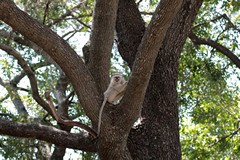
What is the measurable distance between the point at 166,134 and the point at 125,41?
1238 mm

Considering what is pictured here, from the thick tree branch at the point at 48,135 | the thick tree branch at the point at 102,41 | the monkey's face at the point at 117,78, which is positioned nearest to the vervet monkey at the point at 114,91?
the monkey's face at the point at 117,78

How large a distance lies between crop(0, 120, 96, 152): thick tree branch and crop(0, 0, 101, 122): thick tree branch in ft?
1.48

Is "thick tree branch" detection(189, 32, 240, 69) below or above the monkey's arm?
above

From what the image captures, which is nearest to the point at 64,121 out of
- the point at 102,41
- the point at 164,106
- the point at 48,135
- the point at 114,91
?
the point at 48,135

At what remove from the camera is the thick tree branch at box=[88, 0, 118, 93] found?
16.4 ft

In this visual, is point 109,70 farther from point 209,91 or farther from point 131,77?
point 209,91

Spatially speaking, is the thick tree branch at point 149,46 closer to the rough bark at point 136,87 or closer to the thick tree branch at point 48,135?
the rough bark at point 136,87

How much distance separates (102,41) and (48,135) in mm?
1081

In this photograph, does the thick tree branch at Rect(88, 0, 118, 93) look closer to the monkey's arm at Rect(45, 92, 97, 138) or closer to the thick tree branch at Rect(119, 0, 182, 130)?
the monkey's arm at Rect(45, 92, 97, 138)

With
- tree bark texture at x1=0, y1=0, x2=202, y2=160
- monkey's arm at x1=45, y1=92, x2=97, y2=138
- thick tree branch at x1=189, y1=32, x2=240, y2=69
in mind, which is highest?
thick tree branch at x1=189, y1=32, x2=240, y2=69

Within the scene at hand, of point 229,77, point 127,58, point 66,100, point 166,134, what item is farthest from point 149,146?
point 229,77

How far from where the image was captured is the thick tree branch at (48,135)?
4.88 m

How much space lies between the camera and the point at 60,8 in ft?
27.7

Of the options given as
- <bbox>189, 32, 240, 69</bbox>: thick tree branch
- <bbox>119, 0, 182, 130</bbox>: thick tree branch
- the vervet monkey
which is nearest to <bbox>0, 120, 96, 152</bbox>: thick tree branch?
the vervet monkey
